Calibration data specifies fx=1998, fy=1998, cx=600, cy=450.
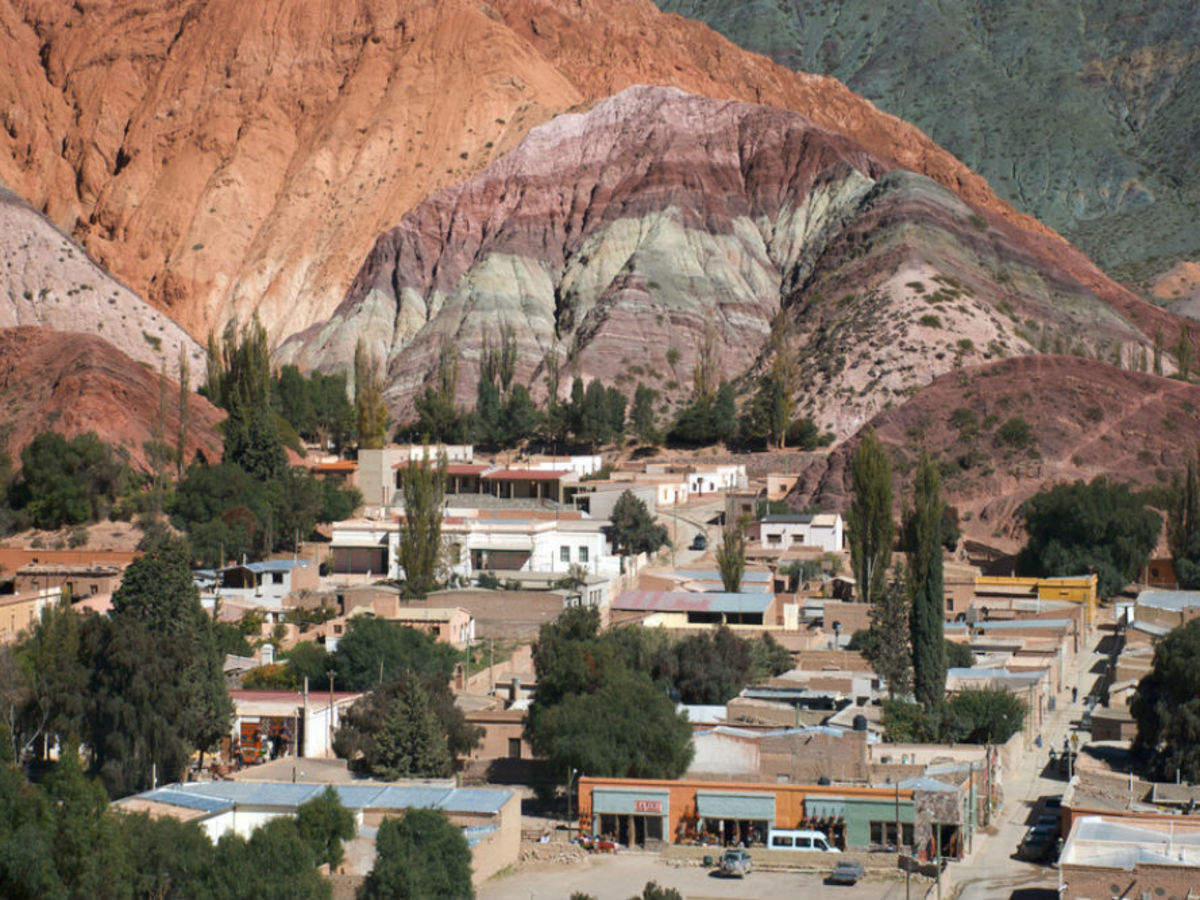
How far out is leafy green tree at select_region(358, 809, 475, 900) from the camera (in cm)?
3098

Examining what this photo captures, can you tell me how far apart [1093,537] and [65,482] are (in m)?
35.4

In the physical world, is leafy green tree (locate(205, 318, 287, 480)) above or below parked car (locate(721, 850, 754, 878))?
above

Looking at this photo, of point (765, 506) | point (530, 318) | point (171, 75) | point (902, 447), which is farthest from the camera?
point (171, 75)

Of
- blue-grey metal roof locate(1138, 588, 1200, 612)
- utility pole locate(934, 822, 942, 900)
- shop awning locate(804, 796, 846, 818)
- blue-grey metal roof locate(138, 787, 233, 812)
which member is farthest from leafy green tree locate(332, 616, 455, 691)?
blue-grey metal roof locate(1138, 588, 1200, 612)

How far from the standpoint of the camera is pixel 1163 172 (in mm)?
181125

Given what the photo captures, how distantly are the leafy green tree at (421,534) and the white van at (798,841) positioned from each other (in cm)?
2445

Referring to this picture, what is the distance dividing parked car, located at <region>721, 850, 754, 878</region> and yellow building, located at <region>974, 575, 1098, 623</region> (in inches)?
1128

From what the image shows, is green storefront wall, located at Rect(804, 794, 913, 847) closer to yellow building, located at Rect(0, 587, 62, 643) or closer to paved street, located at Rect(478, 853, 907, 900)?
paved street, located at Rect(478, 853, 907, 900)

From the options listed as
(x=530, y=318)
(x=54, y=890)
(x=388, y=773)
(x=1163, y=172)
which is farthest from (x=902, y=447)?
(x=1163, y=172)

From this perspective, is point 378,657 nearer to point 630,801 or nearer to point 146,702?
point 146,702

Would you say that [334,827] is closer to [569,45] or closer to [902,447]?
[902,447]

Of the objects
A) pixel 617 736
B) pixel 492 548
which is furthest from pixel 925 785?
pixel 492 548

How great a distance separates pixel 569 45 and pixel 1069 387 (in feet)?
248

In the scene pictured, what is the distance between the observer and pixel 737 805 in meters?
37.4
